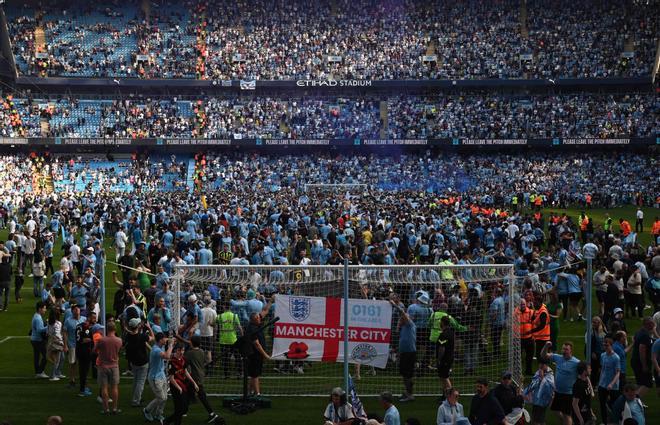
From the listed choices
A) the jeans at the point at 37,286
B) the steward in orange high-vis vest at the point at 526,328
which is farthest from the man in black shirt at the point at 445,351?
the jeans at the point at 37,286

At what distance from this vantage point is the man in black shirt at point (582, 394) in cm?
1072

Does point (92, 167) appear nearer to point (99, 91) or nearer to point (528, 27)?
point (99, 91)

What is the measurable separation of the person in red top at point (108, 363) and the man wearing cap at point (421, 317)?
4.25 m

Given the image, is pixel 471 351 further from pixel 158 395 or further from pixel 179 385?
pixel 158 395

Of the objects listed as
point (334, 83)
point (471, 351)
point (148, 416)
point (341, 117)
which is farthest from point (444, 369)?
point (334, 83)

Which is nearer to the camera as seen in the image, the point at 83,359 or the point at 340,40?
the point at 83,359

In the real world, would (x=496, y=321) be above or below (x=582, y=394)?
above

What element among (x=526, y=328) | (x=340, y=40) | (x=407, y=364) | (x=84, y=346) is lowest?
(x=407, y=364)

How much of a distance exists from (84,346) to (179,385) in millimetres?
2571

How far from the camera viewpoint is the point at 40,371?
14.3 meters

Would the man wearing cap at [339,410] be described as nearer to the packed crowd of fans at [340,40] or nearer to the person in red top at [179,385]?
the person in red top at [179,385]

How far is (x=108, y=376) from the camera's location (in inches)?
474

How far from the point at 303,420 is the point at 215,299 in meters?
3.25

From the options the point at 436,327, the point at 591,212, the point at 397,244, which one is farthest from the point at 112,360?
the point at 591,212
